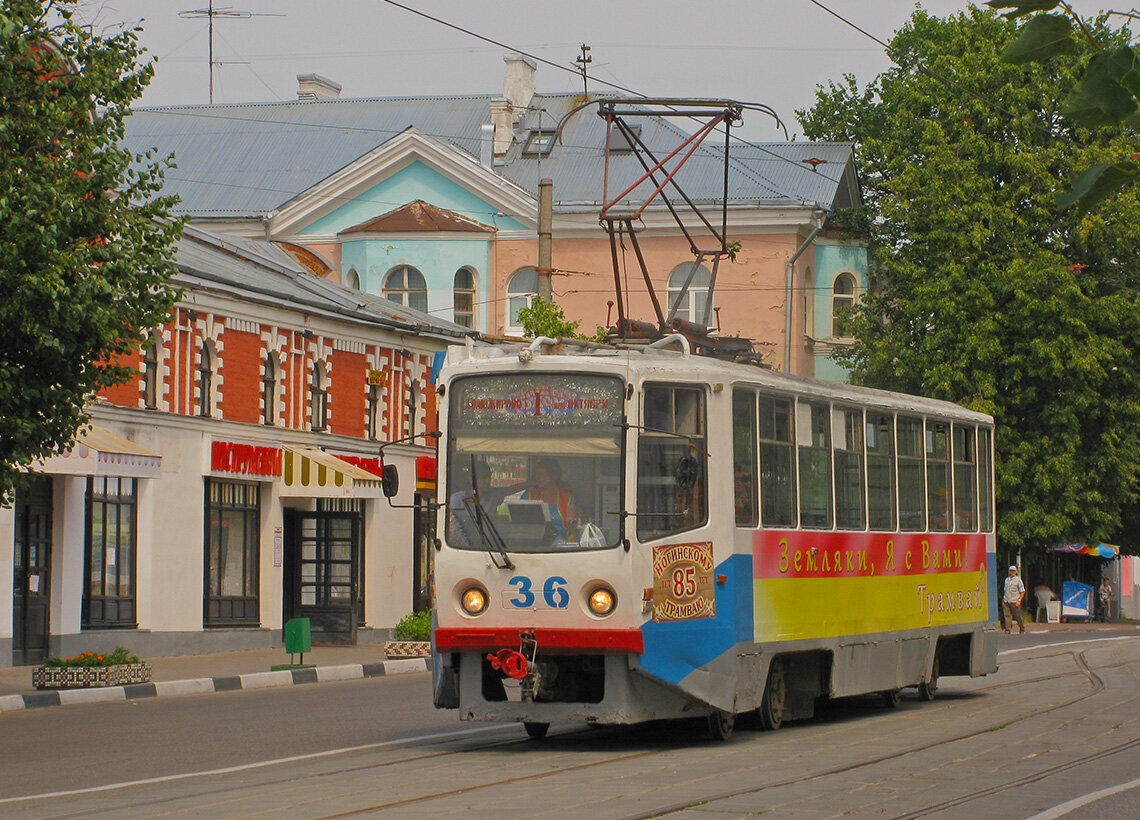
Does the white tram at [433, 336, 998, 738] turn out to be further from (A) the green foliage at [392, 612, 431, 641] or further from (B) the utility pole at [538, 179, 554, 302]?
(A) the green foliage at [392, 612, 431, 641]

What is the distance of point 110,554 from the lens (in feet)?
90.4

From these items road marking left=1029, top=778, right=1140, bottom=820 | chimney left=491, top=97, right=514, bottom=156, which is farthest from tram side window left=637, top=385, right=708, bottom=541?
chimney left=491, top=97, right=514, bottom=156

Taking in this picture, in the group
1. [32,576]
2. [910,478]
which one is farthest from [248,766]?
[32,576]

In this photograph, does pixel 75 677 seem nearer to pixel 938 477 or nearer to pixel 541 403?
pixel 541 403

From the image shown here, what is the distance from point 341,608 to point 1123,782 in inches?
936

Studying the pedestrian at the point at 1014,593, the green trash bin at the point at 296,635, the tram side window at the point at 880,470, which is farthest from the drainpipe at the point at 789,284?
the tram side window at the point at 880,470

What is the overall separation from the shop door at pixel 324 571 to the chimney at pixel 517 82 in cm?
2411

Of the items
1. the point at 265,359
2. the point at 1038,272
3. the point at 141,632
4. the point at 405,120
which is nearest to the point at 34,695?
the point at 141,632

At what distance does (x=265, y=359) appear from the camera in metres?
31.8

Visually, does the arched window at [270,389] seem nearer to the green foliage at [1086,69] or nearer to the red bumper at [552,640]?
the red bumper at [552,640]

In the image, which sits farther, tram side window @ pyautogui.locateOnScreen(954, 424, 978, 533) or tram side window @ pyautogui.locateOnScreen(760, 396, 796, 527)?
tram side window @ pyautogui.locateOnScreen(954, 424, 978, 533)

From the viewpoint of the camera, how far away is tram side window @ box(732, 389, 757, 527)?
1403 cm

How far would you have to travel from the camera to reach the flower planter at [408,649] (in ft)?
92.0

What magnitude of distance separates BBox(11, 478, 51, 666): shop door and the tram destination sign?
531 inches
